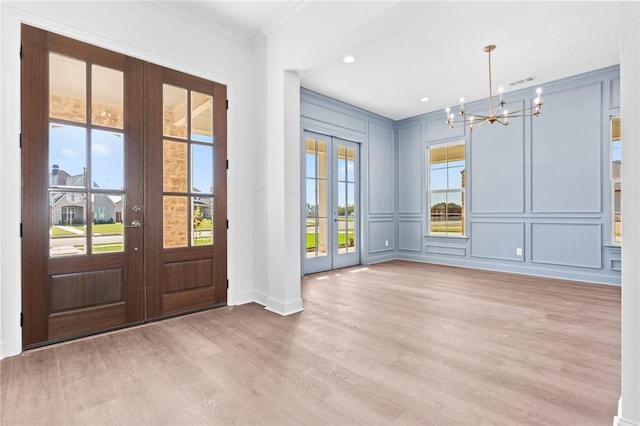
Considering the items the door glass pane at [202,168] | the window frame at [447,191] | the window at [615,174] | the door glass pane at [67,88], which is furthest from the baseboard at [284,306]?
the window at [615,174]

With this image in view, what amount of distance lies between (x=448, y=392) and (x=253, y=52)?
392 cm

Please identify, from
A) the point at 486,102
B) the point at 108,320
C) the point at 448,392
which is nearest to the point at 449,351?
the point at 448,392

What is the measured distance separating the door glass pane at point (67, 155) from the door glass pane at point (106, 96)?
0.66ft

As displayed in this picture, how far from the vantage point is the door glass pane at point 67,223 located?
2600 mm

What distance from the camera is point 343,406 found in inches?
68.7

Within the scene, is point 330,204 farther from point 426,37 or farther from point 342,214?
point 426,37

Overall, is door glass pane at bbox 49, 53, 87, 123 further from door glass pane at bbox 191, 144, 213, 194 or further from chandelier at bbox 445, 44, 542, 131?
chandelier at bbox 445, 44, 542, 131

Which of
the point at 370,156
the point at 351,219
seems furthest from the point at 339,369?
the point at 370,156

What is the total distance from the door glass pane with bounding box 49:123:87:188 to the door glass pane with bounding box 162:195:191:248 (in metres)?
0.72

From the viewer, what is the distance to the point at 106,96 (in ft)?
9.38

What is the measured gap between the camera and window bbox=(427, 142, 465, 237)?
6328 mm

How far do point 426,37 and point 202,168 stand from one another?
117 inches

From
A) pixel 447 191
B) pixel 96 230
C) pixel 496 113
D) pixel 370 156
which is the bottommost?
pixel 96 230

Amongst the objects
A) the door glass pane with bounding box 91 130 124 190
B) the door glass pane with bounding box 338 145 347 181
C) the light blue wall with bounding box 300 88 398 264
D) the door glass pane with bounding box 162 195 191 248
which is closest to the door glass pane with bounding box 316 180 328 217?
the door glass pane with bounding box 338 145 347 181
